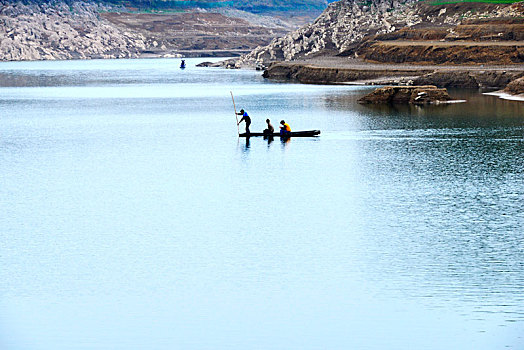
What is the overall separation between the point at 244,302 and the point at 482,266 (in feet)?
25.7

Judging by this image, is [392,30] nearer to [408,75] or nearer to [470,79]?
[408,75]

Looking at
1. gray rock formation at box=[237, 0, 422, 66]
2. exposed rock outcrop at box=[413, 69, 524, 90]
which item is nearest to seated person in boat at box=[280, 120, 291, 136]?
exposed rock outcrop at box=[413, 69, 524, 90]

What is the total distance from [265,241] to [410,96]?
58.5 meters

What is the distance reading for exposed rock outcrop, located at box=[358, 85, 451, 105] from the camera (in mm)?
86312

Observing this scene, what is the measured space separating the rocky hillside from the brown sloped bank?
6.02 metres

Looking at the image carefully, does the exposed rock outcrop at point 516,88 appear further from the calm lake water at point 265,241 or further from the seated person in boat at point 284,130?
the seated person in boat at point 284,130

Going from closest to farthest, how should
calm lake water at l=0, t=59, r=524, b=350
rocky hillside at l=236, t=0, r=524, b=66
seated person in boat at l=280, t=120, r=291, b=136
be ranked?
calm lake water at l=0, t=59, r=524, b=350 → seated person in boat at l=280, t=120, r=291, b=136 → rocky hillside at l=236, t=0, r=524, b=66

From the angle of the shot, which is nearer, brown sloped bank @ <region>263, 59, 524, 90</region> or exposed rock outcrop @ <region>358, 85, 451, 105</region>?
exposed rock outcrop @ <region>358, 85, 451, 105</region>

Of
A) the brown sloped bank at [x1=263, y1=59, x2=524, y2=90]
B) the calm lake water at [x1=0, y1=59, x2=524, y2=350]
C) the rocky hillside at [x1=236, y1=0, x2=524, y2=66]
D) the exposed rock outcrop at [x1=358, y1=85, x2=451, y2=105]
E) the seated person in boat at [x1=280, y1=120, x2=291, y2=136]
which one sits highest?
the rocky hillside at [x1=236, y1=0, x2=524, y2=66]

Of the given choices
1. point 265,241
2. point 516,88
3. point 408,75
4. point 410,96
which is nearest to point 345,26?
point 408,75

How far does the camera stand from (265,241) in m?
31.0

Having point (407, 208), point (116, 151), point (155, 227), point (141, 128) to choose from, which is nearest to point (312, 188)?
point (407, 208)

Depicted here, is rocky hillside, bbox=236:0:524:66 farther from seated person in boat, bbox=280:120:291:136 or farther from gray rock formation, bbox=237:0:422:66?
seated person in boat, bbox=280:120:291:136

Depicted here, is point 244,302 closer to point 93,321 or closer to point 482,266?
point 93,321
